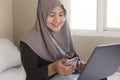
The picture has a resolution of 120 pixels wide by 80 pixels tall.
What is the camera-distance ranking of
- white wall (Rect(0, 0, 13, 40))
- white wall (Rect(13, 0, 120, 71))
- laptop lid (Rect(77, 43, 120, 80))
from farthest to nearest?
white wall (Rect(0, 0, 13, 40)), white wall (Rect(13, 0, 120, 71)), laptop lid (Rect(77, 43, 120, 80))

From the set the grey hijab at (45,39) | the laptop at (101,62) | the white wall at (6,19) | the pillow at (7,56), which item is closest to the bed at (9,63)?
the pillow at (7,56)

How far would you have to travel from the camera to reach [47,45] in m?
1.83

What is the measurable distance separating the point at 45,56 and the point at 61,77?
187 mm

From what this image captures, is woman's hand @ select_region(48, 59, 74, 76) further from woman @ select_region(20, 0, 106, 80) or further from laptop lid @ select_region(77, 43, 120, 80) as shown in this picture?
laptop lid @ select_region(77, 43, 120, 80)

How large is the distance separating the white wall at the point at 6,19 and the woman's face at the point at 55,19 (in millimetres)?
1175

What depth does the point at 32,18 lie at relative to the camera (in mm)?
2988

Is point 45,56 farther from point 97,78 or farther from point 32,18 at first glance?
point 32,18

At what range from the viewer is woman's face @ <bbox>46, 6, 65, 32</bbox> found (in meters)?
1.84

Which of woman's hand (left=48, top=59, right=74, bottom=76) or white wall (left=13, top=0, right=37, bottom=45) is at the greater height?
white wall (left=13, top=0, right=37, bottom=45)

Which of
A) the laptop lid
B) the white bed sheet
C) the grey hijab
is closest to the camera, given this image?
the laptop lid

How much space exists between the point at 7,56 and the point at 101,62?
4.29ft

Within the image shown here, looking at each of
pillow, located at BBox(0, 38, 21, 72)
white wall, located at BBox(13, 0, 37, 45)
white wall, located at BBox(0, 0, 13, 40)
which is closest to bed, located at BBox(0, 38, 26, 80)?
pillow, located at BBox(0, 38, 21, 72)

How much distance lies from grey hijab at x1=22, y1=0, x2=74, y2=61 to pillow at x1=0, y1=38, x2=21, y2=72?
2.21ft

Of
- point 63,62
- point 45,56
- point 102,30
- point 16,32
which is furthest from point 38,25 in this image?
point 16,32
